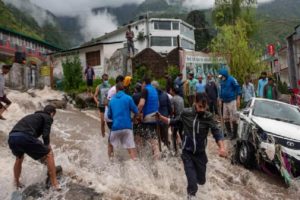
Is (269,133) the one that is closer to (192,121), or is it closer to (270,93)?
(192,121)

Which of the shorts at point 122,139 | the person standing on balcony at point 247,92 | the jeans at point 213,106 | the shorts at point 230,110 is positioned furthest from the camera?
the jeans at point 213,106

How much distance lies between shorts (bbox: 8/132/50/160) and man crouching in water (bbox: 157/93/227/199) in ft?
7.49

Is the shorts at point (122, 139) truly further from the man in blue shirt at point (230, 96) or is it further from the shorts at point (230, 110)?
the shorts at point (230, 110)

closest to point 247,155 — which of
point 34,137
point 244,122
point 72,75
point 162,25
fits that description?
point 244,122

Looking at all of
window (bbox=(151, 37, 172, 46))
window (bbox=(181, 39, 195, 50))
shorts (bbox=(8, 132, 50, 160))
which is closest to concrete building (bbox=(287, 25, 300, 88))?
shorts (bbox=(8, 132, 50, 160))

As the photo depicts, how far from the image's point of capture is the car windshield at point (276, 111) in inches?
383

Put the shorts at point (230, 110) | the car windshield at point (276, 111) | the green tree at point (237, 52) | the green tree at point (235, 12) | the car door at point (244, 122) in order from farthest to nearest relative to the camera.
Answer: the green tree at point (235, 12)
the green tree at point (237, 52)
the shorts at point (230, 110)
the car door at point (244, 122)
the car windshield at point (276, 111)

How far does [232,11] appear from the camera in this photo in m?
39.6

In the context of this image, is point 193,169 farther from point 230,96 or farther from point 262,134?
point 230,96

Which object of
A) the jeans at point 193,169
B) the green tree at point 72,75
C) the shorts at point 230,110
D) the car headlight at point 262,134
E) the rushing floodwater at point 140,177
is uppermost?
the green tree at point 72,75

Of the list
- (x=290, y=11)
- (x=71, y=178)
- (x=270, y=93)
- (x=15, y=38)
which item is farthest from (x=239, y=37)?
(x=290, y=11)

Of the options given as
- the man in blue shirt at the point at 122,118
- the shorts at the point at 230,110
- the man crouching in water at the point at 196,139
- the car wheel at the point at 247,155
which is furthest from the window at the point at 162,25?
the man crouching in water at the point at 196,139

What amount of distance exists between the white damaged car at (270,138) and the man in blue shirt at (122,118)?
2764mm

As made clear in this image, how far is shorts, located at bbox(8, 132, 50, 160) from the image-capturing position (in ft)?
21.5
